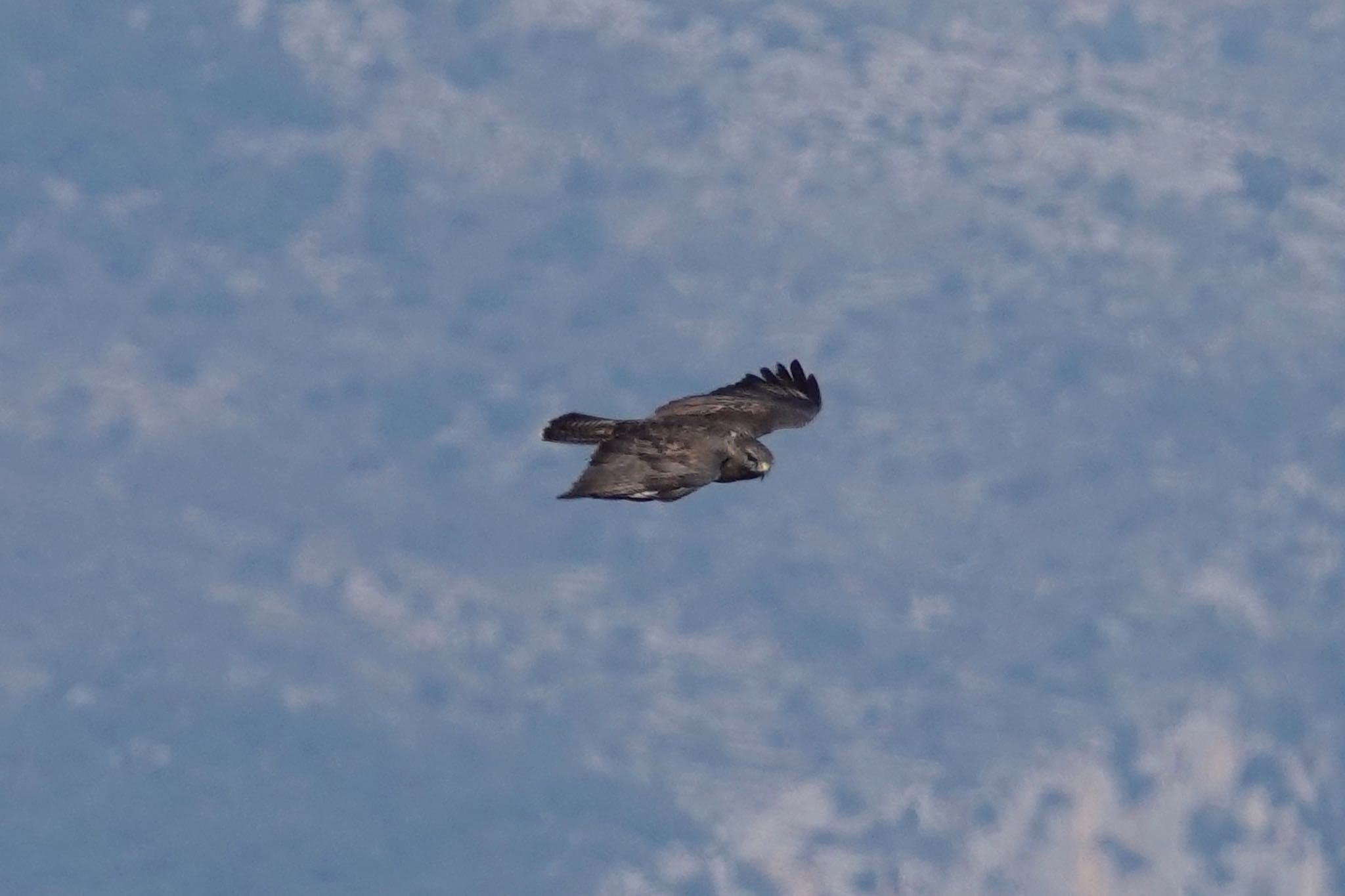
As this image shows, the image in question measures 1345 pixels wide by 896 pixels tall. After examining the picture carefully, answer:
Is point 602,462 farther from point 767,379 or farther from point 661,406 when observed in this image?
point 767,379

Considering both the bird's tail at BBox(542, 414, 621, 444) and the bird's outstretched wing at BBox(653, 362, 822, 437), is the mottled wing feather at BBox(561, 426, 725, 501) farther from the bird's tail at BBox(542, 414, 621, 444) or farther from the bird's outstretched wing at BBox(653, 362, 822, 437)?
the bird's outstretched wing at BBox(653, 362, 822, 437)

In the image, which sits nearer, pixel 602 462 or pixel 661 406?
pixel 602 462

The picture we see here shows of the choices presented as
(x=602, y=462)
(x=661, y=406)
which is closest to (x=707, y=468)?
(x=602, y=462)

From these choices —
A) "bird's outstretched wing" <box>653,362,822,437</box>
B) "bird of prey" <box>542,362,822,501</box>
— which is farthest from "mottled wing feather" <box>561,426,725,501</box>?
"bird's outstretched wing" <box>653,362,822,437</box>

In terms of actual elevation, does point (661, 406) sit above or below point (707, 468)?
above

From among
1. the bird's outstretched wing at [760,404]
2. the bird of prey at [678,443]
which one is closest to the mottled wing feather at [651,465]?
the bird of prey at [678,443]

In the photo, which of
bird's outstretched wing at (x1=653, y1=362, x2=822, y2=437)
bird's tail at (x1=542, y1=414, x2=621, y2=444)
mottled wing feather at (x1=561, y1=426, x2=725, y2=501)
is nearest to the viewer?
mottled wing feather at (x1=561, y1=426, x2=725, y2=501)
